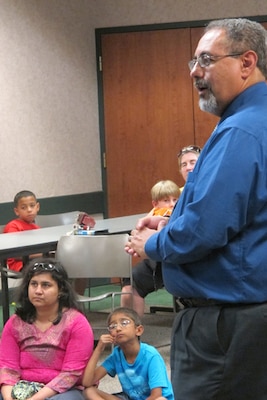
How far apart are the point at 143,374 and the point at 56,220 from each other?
2.91m

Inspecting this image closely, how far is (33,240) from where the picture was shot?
507cm

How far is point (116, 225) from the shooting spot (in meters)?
5.78

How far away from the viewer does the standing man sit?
6.62 feet

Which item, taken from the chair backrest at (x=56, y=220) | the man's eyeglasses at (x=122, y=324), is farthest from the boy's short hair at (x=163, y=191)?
the man's eyeglasses at (x=122, y=324)

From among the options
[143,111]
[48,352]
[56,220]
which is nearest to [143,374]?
[48,352]

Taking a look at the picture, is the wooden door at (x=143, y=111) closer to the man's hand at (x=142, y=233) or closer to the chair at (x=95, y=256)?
the chair at (x=95, y=256)

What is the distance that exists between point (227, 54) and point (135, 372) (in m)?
1.97

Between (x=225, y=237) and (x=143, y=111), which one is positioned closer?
(x=225, y=237)

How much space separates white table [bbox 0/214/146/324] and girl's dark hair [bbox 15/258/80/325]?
2.63 ft

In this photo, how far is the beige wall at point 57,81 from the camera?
6980mm

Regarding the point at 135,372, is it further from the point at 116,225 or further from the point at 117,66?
the point at 117,66

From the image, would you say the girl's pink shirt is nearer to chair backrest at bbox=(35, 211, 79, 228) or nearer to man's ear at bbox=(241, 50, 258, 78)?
man's ear at bbox=(241, 50, 258, 78)

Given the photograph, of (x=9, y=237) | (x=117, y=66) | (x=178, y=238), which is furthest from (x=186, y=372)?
(x=117, y=66)

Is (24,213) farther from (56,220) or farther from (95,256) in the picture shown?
(95,256)
